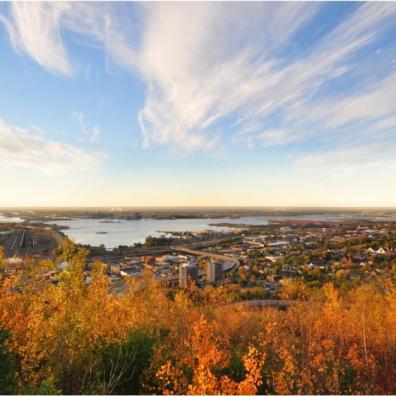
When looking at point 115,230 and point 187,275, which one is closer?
point 187,275

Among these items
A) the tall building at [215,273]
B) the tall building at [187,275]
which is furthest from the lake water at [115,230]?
the tall building at [187,275]

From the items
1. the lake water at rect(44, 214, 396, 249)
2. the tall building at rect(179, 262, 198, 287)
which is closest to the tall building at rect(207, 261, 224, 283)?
the tall building at rect(179, 262, 198, 287)

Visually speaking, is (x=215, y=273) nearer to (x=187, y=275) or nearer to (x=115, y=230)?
(x=187, y=275)

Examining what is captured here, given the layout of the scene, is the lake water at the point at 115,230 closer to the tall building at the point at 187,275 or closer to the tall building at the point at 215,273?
the tall building at the point at 215,273

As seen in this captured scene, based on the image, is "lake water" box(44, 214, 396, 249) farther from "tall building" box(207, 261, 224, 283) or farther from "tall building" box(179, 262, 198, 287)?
"tall building" box(179, 262, 198, 287)

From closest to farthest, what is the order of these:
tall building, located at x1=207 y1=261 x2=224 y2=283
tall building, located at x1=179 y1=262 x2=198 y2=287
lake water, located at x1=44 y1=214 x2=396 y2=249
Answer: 1. tall building, located at x1=179 y1=262 x2=198 y2=287
2. tall building, located at x1=207 y1=261 x2=224 y2=283
3. lake water, located at x1=44 y1=214 x2=396 y2=249

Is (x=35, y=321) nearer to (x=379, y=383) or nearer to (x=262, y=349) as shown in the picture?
(x=262, y=349)

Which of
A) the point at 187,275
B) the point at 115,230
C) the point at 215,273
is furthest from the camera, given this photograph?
the point at 115,230

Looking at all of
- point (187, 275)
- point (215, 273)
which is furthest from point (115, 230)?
point (187, 275)

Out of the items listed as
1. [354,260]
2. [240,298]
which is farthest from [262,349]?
[354,260]

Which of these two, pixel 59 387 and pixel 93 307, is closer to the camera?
pixel 59 387

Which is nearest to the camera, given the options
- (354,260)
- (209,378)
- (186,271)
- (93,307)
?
(209,378)
